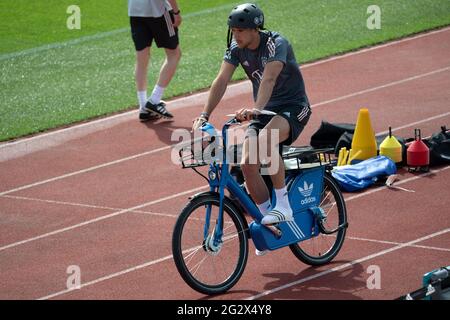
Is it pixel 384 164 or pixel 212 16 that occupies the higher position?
pixel 212 16

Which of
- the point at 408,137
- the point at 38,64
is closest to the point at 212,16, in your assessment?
the point at 38,64

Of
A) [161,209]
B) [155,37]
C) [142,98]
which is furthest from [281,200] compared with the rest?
[155,37]

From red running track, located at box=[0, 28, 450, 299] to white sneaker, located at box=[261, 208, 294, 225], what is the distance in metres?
0.51

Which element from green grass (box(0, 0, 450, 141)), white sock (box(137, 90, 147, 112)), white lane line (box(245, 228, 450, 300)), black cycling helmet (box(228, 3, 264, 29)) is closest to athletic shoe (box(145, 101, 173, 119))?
white sock (box(137, 90, 147, 112))

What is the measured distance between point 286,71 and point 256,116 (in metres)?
0.65

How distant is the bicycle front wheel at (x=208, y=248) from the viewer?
833 cm

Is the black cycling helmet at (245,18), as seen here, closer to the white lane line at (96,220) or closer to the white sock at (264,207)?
the white sock at (264,207)

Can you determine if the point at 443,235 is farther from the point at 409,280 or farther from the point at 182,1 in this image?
the point at 182,1

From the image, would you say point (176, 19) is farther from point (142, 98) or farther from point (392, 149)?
point (392, 149)

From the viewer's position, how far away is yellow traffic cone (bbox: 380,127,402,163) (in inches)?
458

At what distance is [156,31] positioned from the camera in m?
14.2

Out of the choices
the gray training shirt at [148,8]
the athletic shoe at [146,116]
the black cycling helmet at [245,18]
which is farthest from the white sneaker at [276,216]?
the gray training shirt at [148,8]

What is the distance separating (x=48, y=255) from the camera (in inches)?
387

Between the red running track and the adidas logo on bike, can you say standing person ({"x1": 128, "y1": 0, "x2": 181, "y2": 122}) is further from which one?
the adidas logo on bike
